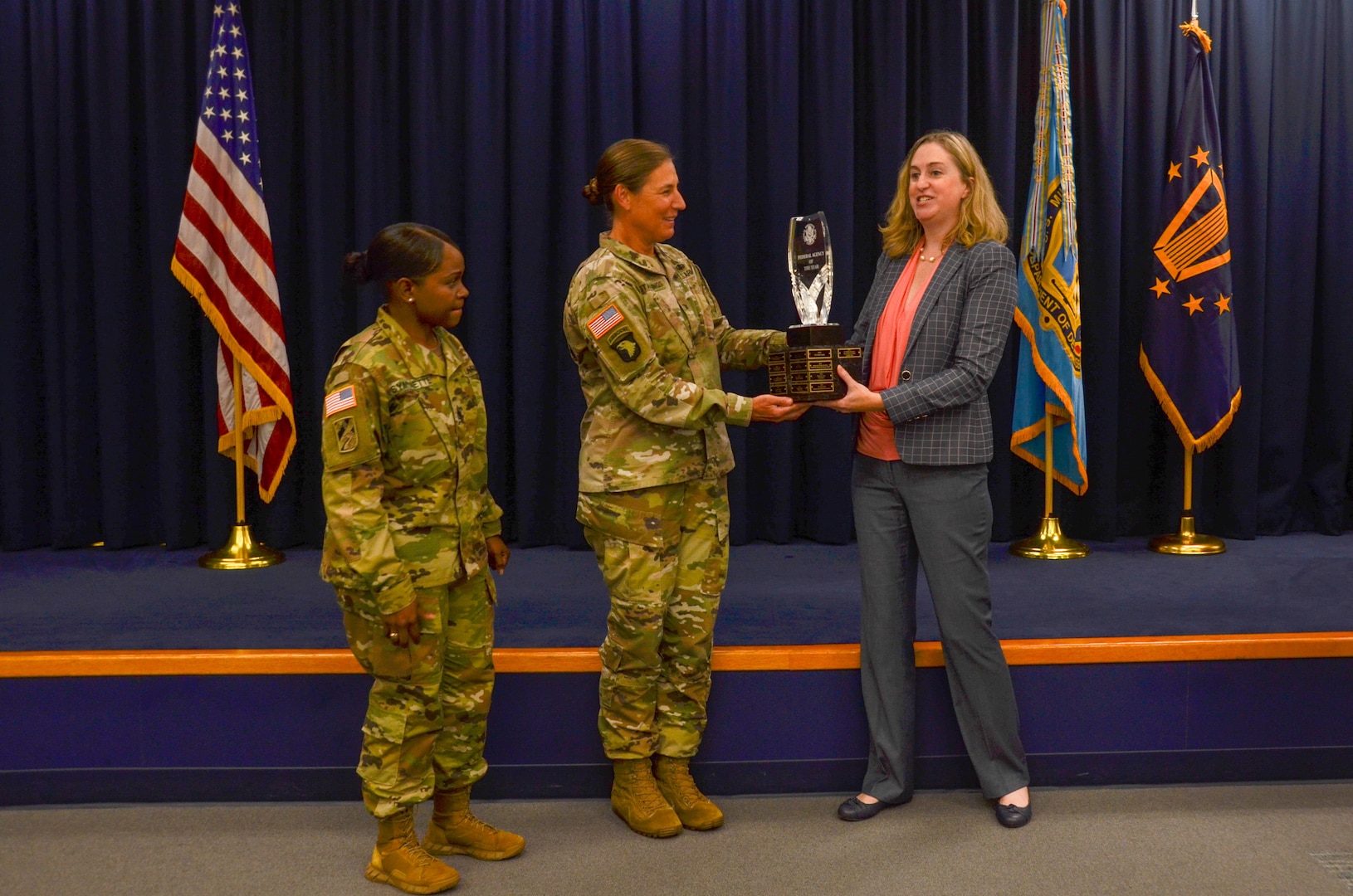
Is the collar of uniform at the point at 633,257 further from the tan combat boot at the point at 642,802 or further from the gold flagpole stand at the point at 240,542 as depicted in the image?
the gold flagpole stand at the point at 240,542

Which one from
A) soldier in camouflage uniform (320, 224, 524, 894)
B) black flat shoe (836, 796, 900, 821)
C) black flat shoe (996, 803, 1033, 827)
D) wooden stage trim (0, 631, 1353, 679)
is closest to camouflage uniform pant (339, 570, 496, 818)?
soldier in camouflage uniform (320, 224, 524, 894)

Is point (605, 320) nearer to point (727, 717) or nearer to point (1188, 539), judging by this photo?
point (727, 717)

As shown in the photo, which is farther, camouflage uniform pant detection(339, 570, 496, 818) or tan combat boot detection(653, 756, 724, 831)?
tan combat boot detection(653, 756, 724, 831)

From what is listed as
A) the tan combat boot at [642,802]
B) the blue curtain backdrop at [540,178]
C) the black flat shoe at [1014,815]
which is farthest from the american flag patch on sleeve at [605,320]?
the blue curtain backdrop at [540,178]

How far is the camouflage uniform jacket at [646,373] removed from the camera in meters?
2.19

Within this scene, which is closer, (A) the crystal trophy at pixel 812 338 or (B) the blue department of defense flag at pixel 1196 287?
(A) the crystal trophy at pixel 812 338

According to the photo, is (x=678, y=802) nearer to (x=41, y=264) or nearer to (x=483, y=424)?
(x=483, y=424)

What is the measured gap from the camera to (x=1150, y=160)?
4.45 meters

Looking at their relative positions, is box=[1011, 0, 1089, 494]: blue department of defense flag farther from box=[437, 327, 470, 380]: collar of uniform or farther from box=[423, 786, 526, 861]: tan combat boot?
box=[423, 786, 526, 861]: tan combat boot

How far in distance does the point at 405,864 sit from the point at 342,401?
0.90 metres

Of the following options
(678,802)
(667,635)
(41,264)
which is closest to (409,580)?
(667,635)

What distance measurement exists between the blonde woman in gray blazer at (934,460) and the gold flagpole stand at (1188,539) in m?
1.98

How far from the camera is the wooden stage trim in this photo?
2.53 m

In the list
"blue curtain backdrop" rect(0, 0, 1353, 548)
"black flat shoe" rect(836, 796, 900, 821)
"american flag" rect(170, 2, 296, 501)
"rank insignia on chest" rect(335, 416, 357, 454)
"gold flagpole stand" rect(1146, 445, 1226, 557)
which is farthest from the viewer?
"blue curtain backdrop" rect(0, 0, 1353, 548)
